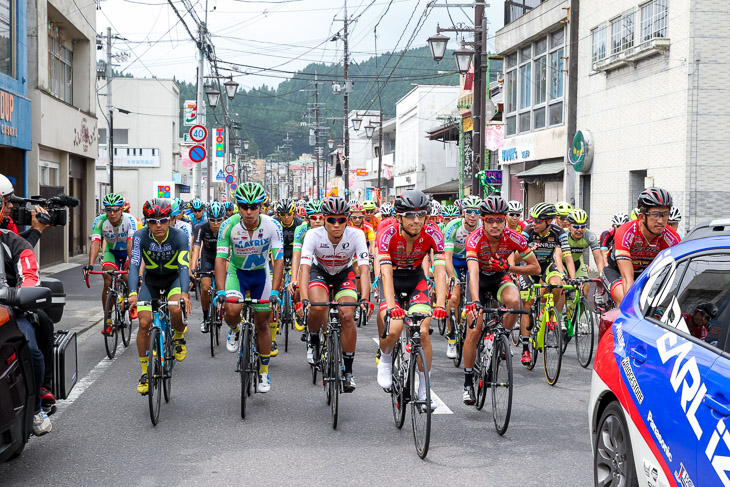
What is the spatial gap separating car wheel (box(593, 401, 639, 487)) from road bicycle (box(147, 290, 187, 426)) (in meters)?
3.87

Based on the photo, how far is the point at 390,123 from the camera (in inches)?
2847

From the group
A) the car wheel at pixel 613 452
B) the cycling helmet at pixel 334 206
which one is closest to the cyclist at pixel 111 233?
the cycling helmet at pixel 334 206

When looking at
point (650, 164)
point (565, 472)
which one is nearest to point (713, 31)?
point (650, 164)

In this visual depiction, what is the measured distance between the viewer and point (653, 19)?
19609mm

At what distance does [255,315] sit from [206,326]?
3425 mm

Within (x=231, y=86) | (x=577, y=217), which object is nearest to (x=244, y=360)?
(x=577, y=217)

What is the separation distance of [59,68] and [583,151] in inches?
710

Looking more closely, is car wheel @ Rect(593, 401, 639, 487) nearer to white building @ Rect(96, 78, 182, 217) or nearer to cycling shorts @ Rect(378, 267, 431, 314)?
cycling shorts @ Rect(378, 267, 431, 314)

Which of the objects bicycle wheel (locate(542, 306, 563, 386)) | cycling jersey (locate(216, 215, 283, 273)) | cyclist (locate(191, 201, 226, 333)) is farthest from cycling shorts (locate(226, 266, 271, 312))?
bicycle wheel (locate(542, 306, 563, 386))

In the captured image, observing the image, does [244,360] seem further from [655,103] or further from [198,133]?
[198,133]

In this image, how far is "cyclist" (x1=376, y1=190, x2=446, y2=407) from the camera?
6781 millimetres

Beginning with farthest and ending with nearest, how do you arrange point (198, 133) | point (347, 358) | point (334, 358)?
1. point (198, 133)
2. point (347, 358)
3. point (334, 358)

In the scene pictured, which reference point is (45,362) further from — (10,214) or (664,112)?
(664,112)

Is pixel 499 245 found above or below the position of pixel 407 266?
above
